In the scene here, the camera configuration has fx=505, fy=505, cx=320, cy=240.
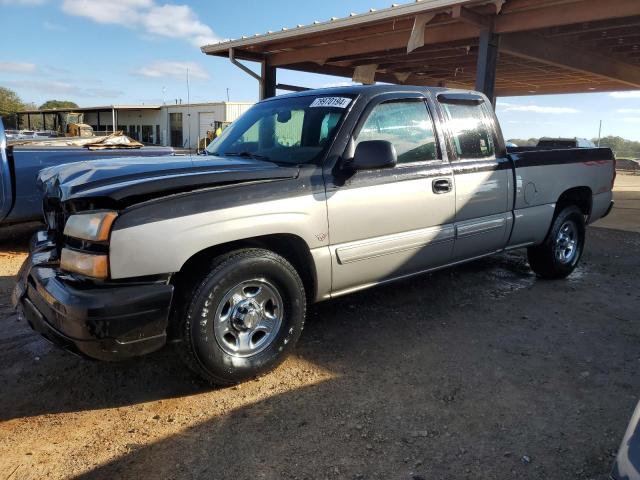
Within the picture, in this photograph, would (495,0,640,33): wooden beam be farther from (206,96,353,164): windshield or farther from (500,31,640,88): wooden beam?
(206,96,353,164): windshield

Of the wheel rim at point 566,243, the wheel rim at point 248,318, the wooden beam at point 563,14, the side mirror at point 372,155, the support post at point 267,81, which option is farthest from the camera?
the support post at point 267,81

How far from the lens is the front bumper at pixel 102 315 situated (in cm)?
249

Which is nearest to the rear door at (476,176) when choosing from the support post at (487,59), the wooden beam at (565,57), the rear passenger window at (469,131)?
the rear passenger window at (469,131)

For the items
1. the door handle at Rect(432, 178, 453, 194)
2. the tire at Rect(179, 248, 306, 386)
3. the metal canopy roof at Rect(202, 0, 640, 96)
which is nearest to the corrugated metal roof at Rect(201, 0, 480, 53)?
the metal canopy roof at Rect(202, 0, 640, 96)

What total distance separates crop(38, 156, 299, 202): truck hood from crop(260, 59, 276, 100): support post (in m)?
9.96

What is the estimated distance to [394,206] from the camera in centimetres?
367

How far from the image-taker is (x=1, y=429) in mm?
2670

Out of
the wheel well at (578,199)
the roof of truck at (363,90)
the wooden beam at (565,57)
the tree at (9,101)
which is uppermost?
the tree at (9,101)

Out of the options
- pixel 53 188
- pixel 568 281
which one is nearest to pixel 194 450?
pixel 53 188

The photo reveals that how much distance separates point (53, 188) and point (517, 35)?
8.99 meters

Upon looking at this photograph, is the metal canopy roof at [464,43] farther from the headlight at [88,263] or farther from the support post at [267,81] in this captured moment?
the headlight at [88,263]

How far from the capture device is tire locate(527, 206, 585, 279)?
534 cm

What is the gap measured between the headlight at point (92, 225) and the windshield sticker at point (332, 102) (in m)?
1.84

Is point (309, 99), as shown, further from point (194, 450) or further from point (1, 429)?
point (1, 429)
